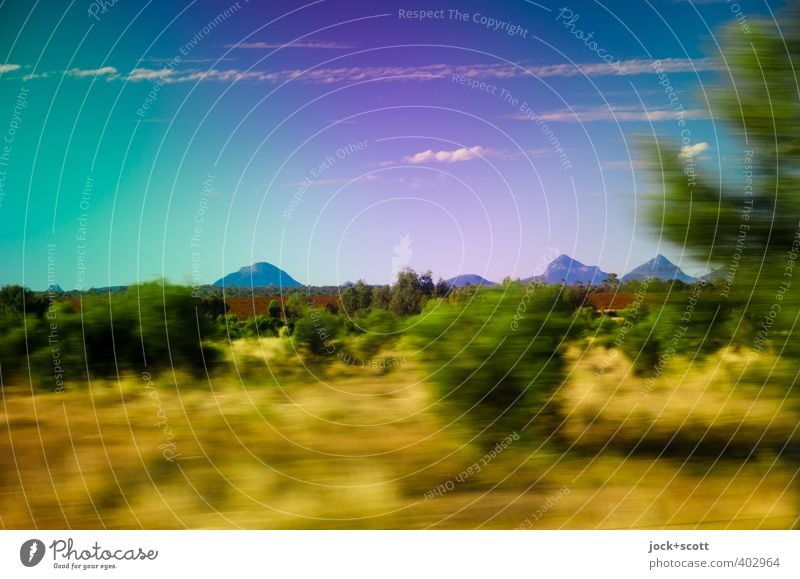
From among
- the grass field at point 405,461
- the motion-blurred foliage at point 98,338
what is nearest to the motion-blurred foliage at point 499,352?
the grass field at point 405,461

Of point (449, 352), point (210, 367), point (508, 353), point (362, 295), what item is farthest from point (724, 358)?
point (210, 367)

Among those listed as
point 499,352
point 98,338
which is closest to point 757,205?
point 499,352

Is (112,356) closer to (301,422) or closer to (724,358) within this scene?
(301,422)

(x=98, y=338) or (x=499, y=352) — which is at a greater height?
(x=98, y=338)
